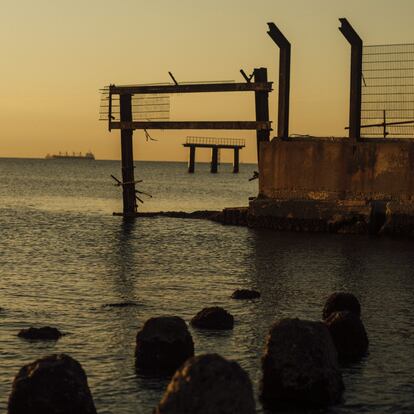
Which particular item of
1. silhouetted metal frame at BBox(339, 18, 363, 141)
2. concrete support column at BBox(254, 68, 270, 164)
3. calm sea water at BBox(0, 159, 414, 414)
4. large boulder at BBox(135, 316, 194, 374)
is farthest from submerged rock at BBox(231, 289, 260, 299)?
concrete support column at BBox(254, 68, 270, 164)

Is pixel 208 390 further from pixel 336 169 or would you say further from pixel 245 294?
pixel 336 169

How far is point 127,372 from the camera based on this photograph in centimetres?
1166

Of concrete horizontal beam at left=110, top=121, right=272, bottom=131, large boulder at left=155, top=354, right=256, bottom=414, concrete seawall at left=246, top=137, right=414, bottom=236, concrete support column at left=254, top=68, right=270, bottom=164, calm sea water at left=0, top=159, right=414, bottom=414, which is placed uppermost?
concrete support column at left=254, top=68, right=270, bottom=164

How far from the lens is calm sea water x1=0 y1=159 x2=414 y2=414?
11461 mm

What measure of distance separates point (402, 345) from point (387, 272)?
8.68 metres

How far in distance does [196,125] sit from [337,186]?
555 cm

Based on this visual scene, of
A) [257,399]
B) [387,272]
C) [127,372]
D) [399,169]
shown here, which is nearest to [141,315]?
[127,372]

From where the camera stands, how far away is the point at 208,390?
808 centimetres

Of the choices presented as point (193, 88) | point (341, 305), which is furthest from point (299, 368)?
point (193, 88)

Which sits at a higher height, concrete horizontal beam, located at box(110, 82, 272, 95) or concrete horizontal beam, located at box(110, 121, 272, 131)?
concrete horizontal beam, located at box(110, 82, 272, 95)

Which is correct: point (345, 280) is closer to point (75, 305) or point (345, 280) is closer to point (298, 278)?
point (298, 278)

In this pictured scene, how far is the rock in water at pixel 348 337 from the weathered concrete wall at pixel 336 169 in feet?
54.5

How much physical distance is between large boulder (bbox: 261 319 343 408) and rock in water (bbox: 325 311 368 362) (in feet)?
6.83

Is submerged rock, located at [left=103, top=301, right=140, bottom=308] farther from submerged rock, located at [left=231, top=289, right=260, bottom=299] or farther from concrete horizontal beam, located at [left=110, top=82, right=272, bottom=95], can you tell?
concrete horizontal beam, located at [left=110, top=82, right=272, bottom=95]
